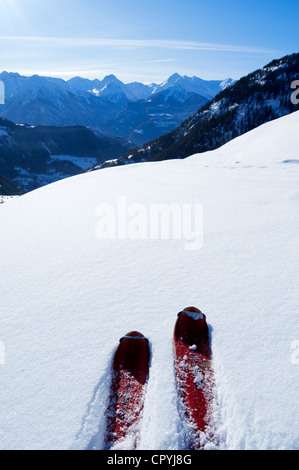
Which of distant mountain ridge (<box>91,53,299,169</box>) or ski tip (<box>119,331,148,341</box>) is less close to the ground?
distant mountain ridge (<box>91,53,299,169</box>)

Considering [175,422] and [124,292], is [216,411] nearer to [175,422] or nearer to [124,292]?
[175,422]

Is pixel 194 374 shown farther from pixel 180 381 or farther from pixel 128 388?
pixel 128 388

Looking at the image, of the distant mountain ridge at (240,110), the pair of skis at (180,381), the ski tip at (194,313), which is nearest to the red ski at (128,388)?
the pair of skis at (180,381)

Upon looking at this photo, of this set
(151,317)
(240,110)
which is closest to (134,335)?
(151,317)

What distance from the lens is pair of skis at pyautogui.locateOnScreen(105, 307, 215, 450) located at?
2174 millimetres

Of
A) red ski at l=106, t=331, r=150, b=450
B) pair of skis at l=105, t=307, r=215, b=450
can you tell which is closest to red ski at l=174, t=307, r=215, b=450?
pair of skis at l=105, t=307, r=215, b=450

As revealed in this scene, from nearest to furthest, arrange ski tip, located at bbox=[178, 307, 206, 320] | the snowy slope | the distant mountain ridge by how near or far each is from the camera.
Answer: the snowy slope, ski tip, located at bbox=[178, 307, 206, 320], the distant mountain ridge

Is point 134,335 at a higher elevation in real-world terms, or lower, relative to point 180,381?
higher

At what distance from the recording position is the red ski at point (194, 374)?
7.03 feet

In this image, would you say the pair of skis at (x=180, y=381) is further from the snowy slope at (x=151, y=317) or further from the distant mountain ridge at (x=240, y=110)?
the distant mountain ridge at (x=240, y=110)

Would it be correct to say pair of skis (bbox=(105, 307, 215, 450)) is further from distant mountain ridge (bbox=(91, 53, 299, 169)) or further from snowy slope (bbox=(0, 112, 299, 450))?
distant mountain ridge (bbox=(91, 53, 299, 169))

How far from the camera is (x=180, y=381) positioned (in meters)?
2.55

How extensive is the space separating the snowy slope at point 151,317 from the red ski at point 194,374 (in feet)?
0.32

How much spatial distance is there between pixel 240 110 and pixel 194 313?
11689cm
